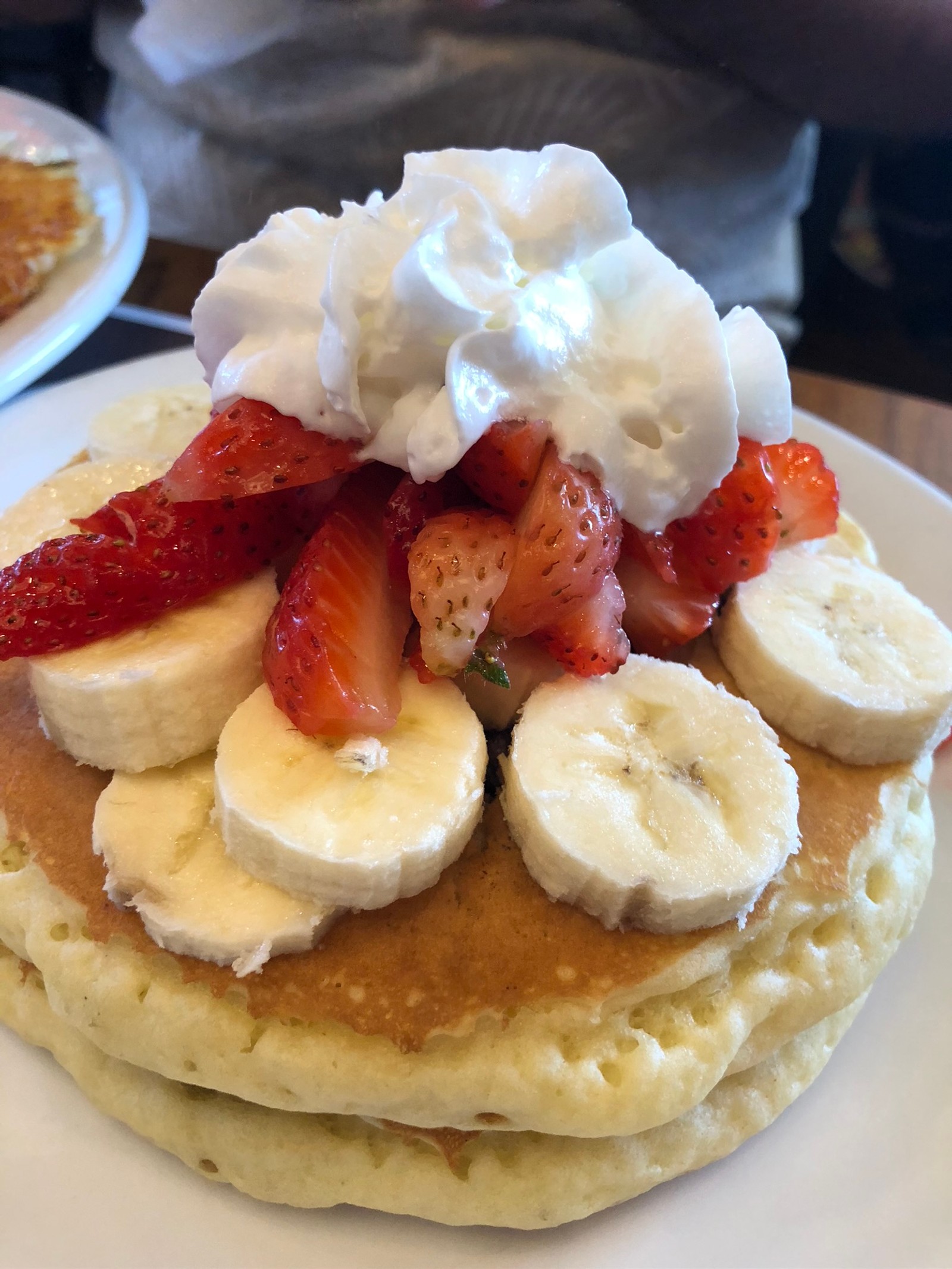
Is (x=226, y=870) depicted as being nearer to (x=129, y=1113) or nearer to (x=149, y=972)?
(x=149, y=972)

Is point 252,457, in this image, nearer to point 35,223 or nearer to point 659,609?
point 659,609

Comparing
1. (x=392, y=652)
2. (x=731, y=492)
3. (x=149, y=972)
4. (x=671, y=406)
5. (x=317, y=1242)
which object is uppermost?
(x=671, y=406)

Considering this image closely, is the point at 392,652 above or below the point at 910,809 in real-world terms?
above

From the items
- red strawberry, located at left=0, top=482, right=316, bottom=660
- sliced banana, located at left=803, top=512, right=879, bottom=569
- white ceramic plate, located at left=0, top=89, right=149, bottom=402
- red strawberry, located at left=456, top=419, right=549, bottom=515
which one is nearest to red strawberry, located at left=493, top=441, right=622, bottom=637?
red strawberry, located at left=456, top=419, right=549, bottom=515

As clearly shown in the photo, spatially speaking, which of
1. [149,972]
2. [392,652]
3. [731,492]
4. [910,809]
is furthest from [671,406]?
[149,972]

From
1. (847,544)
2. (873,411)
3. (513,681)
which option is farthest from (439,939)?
(873,411)

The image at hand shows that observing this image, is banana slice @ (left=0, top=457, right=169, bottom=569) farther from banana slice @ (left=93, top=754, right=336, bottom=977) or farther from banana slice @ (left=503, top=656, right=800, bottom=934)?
banana slice @ (left=503, top=656, right=800, bottom=934)

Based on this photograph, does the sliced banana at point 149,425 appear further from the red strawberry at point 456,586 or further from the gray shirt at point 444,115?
the gray shirt at point 444,115

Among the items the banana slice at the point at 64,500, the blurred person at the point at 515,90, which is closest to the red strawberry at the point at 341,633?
the banana slice at the point at 64,500
